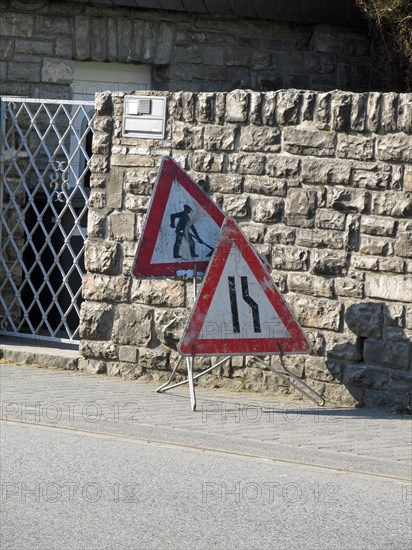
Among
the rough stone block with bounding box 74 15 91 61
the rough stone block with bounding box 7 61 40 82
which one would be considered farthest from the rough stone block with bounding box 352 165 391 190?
the rough stone block with bounding box 7 61 40 82

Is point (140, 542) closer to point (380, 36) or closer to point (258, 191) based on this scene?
A: point (258, 191)

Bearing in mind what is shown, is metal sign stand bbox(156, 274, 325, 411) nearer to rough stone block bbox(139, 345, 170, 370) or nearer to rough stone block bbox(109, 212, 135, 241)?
rough stone block bbox(139, 345, 170, 370)

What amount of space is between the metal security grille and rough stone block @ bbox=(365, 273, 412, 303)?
266 cm

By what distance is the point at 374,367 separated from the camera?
847 centimetres

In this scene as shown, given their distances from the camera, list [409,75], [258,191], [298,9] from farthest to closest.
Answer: [298,9] < [409,75] < [258,191]

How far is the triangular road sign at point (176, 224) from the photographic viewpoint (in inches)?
333

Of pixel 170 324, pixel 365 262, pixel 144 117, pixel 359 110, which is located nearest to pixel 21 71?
pixel 144 117

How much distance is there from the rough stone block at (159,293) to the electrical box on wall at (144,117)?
1.17 metres

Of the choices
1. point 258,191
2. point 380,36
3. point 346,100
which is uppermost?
point 380,36

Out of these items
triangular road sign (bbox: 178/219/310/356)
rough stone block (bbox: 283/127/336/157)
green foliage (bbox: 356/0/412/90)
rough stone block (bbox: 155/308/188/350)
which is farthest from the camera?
green foliage (bbox: 356/0/412/90)

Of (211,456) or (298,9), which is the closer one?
(211,456)

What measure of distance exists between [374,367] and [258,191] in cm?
160

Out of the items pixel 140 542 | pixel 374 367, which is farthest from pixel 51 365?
pixel 140 542

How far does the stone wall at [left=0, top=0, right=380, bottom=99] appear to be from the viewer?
12.7 m
